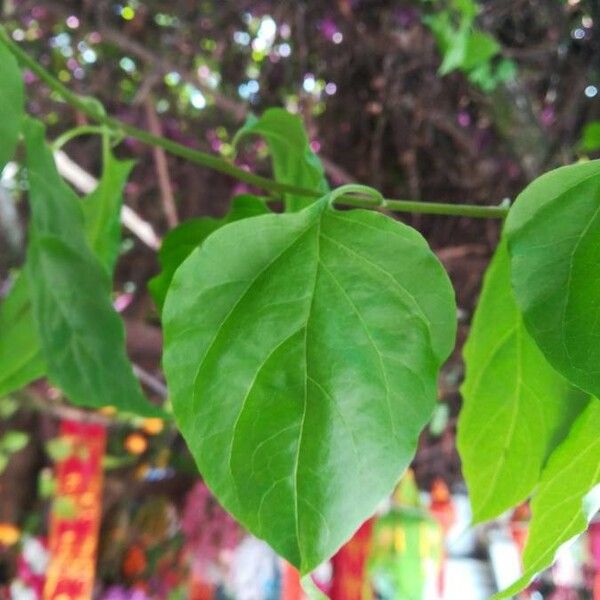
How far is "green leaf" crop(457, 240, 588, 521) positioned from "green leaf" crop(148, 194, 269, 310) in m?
0.06

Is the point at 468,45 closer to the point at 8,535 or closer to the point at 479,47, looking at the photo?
the point at 479,47

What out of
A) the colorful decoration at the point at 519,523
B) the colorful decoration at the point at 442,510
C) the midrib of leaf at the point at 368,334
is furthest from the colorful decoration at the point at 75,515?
the midrib of leaf at the point at 368,334

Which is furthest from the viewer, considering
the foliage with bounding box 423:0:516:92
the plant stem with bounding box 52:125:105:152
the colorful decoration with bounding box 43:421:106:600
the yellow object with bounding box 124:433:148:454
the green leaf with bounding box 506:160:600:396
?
the yellow object with bounding box 124:433:148:454

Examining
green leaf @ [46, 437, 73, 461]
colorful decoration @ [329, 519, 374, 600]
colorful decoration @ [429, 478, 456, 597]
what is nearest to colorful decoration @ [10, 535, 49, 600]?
green leaf @ [46, 437, 73, 461]

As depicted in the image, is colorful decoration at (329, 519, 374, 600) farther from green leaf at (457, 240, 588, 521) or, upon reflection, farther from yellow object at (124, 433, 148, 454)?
green leaf at (457, 240, 588, 521)

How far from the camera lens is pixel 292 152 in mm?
210

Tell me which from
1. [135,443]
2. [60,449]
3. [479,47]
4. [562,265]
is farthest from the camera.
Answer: [135,443]

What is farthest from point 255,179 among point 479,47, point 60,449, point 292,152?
point 60,449

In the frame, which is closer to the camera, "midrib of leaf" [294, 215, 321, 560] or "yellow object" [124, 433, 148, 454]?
"midrib of leaf" [294, 215, 321, 560]

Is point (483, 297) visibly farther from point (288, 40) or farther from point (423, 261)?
point (288, 40)

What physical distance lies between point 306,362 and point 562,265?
4 centimetres

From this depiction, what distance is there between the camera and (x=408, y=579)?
955 mm

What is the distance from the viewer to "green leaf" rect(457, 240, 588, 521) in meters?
0.17

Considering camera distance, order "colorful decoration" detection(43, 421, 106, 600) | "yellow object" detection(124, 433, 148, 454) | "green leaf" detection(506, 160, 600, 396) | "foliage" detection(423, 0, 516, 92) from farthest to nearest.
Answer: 1. "yellow object" detection(124, 433, 148, 454)
2. "colorful decoration" detection(43, 421, 106, 600)
3. "foliage" detection(423, 0, 516, 92)
4. "green leaf" detection(506, 160, 600, 396)
